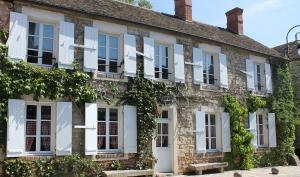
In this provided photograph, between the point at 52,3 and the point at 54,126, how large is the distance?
11.9ft

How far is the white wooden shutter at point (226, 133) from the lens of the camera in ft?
49.8

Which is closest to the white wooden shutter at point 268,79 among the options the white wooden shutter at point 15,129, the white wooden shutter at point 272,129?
the white wooden shutter at point 272,129

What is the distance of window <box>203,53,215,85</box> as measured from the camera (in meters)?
15.4

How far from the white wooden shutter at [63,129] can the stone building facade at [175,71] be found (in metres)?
0.08

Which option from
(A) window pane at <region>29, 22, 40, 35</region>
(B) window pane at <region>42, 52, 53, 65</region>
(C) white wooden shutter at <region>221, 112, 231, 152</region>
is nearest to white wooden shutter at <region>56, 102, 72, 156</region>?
(B) window pane at <region>42, 52, 53, 65</region>

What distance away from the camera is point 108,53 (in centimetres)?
1262

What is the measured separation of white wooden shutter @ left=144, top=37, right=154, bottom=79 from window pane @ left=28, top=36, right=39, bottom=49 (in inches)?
146

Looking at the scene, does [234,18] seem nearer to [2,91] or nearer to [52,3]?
[52,3]

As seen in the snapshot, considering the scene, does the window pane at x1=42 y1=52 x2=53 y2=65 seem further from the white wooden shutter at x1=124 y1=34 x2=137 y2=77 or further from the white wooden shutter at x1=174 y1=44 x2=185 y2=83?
the white wooden shutter at x1=174 y1=44 x2=185 y2=83

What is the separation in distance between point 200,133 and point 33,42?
6784mm

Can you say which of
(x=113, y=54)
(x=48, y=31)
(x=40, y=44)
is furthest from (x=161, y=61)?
(x=40, y=44)

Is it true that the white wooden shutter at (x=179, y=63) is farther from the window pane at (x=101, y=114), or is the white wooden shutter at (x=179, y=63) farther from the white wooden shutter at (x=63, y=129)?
the white wooden shutter at (x=63, y=129)

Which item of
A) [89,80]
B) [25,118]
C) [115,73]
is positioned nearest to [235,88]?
[115,73]

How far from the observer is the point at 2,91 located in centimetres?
1025
